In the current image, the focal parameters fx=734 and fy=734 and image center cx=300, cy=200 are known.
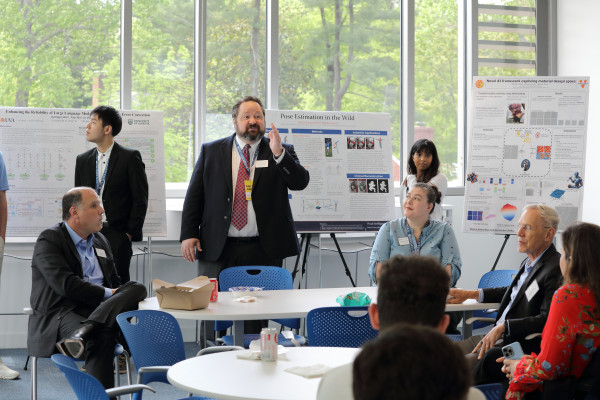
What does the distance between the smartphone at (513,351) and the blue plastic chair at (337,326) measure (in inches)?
25.4

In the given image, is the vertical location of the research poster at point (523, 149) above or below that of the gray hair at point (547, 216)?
above

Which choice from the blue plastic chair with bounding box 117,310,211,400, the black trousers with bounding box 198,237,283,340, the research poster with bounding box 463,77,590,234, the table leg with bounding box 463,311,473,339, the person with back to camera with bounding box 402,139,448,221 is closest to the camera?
the blue plastic chair with bounding box 117,310,211,400

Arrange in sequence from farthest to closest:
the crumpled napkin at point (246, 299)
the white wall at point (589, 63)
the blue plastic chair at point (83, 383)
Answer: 1. the white wall at point (589, 63)
2. the crumpled napkin at point (246, 299)
3. the blue plastic chair at point (83, 383)

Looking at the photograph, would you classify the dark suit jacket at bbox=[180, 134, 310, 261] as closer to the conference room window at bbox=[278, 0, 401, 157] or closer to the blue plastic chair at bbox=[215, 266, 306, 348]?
the blue plastic chair at bbox=[215, 266, 306, 348]

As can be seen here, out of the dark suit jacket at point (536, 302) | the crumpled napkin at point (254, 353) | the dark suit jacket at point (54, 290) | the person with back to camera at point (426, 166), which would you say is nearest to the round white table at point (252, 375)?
the crumpled napkin at point (254, 353)

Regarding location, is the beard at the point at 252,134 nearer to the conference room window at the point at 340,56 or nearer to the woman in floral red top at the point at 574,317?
the conference room window at the point at 340,56

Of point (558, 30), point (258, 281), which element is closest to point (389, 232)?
point (258, 281)

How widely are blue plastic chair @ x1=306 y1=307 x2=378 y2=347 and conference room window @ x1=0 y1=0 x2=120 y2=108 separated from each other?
4565 mm

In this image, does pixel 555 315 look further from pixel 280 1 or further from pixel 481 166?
pixel 280 1

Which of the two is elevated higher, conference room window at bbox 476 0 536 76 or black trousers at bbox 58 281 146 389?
conference room window at bbox 476 0 536 76

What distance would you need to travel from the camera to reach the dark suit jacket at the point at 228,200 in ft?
16.9

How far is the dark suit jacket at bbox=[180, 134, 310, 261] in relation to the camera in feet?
16.9

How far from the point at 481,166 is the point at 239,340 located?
3892 millimetres

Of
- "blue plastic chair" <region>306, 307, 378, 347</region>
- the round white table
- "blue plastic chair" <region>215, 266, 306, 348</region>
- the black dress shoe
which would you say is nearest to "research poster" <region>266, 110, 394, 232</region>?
"blue plastic chair" <region>215, 266, 306, 348</region>
